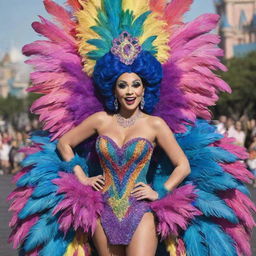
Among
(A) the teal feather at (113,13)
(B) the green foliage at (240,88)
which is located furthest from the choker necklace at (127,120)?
(B) the green foliage at (240,88)

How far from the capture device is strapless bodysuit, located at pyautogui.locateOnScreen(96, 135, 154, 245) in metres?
5.25

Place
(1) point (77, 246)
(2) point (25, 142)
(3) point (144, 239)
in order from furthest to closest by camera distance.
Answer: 1. (2) point (25, 142)
2. (1) point (77, 246)
3. (3) point (144, 239)

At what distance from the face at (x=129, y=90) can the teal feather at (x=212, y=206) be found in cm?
69

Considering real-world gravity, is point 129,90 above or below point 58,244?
above

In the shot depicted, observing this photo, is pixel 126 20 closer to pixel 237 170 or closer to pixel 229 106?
pixel 237 170

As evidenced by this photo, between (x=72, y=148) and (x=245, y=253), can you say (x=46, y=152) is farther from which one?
(x=245, y=253)

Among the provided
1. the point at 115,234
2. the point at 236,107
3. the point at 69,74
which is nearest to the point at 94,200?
the point at 115,234

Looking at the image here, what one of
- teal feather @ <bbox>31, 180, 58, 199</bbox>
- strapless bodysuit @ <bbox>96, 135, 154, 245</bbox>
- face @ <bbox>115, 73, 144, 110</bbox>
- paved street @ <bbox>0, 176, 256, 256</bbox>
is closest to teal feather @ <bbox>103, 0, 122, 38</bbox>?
face @ <bbox>115, 73, 144, 110</bbox>

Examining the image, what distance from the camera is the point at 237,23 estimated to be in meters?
142

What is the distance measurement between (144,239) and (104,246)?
0.26 meters

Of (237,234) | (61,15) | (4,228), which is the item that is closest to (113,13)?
(61,15)

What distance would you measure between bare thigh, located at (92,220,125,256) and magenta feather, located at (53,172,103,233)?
0.05 meters

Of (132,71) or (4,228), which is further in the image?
(4,228)

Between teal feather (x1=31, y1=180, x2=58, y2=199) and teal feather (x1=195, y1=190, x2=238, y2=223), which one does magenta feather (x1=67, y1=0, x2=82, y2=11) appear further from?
teal feather (x1=195, y1=190, x2=238, y2=223)
